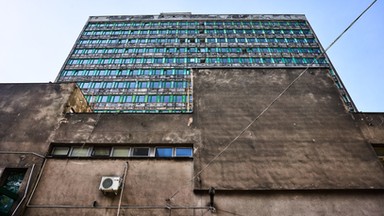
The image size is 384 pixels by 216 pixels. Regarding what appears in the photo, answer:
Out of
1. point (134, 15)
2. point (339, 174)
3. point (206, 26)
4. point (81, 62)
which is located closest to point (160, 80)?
point (81, 62)

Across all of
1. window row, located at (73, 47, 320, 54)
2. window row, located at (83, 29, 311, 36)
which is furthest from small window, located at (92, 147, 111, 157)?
window row, located at (83, 29, 311, 36)

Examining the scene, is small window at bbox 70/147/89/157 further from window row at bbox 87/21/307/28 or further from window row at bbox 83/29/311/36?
window row at bbox 87/21/307/28

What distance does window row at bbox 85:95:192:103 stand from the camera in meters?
33.0

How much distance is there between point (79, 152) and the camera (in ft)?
30.6

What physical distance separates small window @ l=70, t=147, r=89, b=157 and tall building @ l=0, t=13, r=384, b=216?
0.04 metres

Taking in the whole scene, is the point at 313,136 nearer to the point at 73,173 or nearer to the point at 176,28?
the point at 73,173

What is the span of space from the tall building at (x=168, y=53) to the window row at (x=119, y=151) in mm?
21065

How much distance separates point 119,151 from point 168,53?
32320 mm

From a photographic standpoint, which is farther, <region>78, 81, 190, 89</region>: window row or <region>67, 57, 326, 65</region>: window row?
<region>67, 57, 326, 65</region>: window row

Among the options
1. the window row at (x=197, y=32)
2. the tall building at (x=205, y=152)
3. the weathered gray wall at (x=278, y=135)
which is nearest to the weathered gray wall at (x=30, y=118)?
the tall building at (x=205, y=152)

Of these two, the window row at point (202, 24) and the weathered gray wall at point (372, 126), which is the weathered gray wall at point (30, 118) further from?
the window row at point (202, 24)

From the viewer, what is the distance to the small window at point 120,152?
9.23 meters

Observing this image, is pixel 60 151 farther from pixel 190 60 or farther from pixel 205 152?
pixel 190 60

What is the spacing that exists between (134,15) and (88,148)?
44.0 metres
